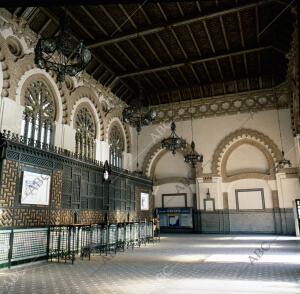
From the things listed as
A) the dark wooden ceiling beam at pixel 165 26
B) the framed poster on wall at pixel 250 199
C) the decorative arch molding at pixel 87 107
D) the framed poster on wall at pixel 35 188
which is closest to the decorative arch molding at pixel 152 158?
the decorative arch molding at pixel 87 107

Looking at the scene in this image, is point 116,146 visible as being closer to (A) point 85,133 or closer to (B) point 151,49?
(A) point 85,133

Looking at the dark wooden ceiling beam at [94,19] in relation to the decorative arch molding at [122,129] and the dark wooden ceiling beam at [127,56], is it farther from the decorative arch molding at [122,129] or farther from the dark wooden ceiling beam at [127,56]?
the decorative arch molding at [122,129]

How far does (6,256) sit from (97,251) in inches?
117

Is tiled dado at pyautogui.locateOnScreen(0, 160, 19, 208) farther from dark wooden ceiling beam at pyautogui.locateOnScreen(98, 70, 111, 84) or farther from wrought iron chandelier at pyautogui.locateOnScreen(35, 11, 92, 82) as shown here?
dark wooden ceiling beam at pyautogui.locateOnScreen(98, 70, 111, 84)

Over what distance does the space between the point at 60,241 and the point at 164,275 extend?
3.85 m

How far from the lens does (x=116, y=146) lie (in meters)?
15.7

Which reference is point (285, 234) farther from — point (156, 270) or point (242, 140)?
point (156, 270)

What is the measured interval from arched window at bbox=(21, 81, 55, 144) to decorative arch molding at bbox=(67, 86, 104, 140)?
0.96m

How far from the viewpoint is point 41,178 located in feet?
26.6

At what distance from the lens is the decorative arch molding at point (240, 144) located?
591 inches

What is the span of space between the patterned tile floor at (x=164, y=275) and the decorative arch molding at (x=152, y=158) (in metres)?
9.70

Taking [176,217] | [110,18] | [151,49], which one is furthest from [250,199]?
[110,18]

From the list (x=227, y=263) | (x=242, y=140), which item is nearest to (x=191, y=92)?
(x=242, y=140)

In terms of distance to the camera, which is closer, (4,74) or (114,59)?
(4,74)
